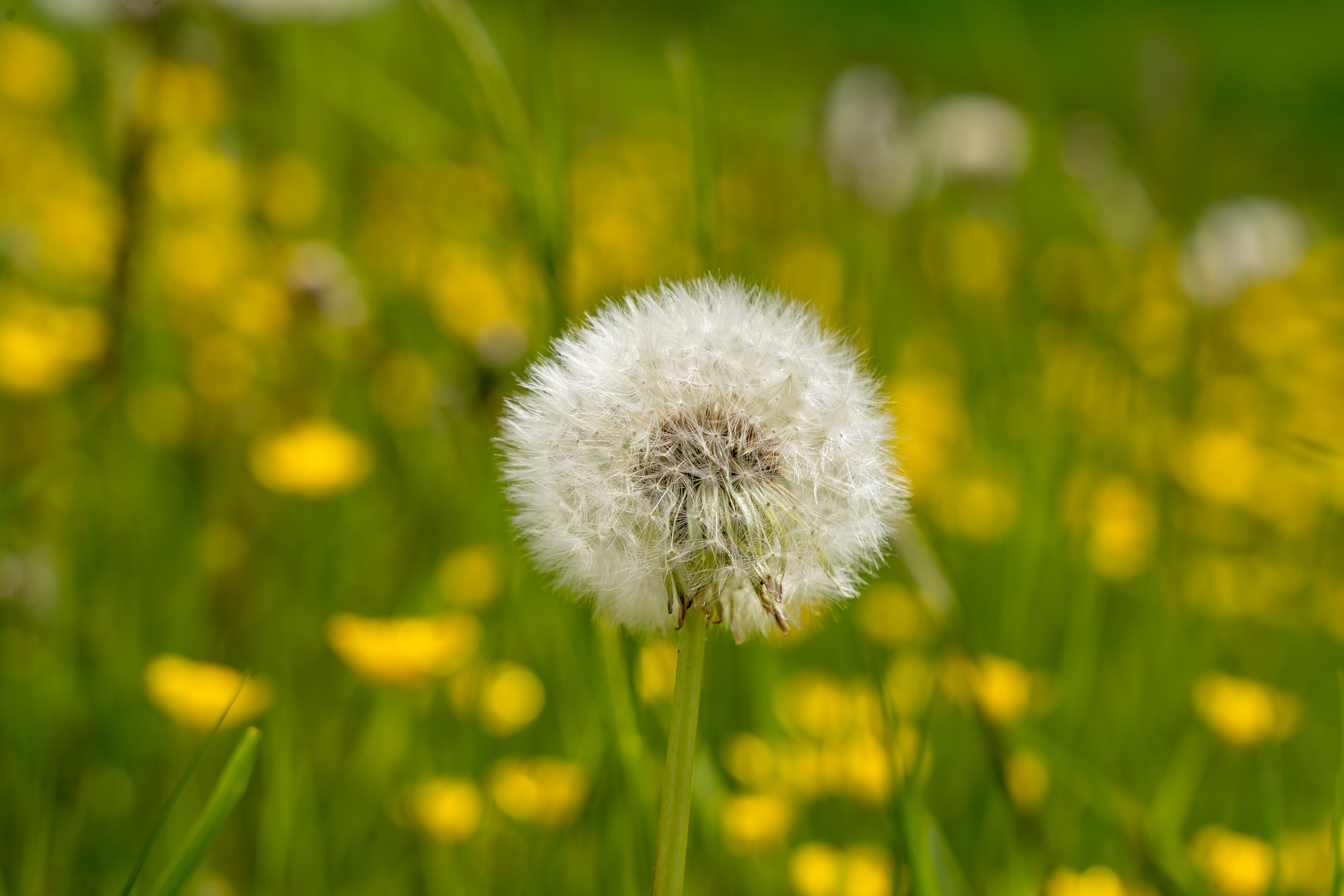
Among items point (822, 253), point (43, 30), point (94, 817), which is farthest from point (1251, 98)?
point (94, 817)

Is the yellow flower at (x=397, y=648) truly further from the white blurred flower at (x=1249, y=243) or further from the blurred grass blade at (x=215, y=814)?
the white blurred flower at (x=1249, y=243)

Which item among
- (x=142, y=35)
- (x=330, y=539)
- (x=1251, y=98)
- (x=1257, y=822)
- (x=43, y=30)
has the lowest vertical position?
(x=1257, y=822)

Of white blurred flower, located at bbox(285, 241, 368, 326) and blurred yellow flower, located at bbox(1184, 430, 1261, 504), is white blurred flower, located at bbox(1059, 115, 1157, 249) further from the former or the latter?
white blurred flower, located at bbox(285, 241, 368, 326)

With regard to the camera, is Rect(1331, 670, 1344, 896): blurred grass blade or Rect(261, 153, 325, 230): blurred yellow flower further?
Rect(261, 153, 325, 230): blurred yellow flower

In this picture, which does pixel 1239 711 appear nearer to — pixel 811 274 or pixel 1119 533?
pixel 1119 533

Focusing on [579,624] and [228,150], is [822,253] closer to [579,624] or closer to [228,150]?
[228,150]

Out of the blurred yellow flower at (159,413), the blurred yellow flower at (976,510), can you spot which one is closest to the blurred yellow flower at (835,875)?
the blurred yellow flower at (976,510)

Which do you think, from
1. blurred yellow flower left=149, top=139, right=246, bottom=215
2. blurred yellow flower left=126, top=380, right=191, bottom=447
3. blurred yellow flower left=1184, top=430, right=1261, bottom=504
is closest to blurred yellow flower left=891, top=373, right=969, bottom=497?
blurred yellow flower left=1184, top=430, right=1261, bottom=504
